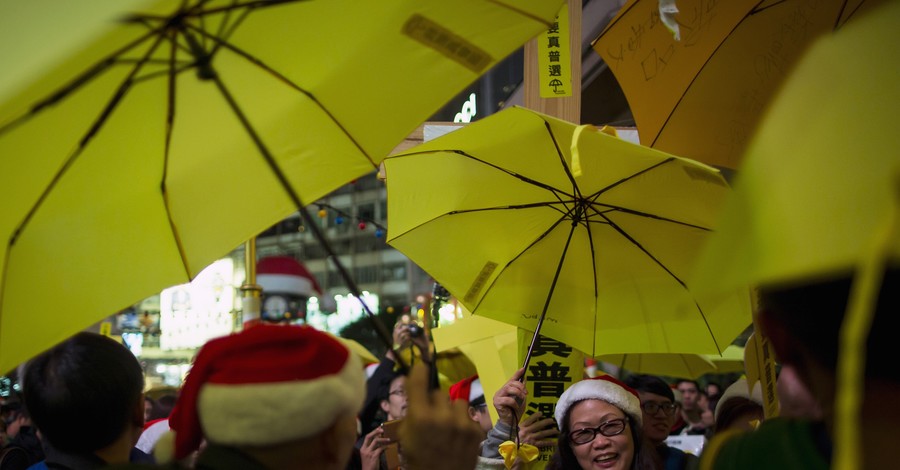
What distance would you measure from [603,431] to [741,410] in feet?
4.29

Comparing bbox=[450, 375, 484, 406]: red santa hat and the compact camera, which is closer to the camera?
the compact camera

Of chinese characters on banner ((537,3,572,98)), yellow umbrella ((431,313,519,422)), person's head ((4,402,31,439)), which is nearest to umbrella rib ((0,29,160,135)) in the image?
chinese characters on banner ((537,3,572,98))

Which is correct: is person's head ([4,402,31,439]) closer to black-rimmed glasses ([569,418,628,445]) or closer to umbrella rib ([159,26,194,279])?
umbrella rib ([159,26,194,279])

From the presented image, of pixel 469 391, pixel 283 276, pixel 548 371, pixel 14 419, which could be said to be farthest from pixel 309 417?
pixel 283 276

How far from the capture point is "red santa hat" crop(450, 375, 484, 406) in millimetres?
6082

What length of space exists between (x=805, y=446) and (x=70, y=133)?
8.03 ft

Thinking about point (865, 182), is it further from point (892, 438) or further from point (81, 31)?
point (81, 31)

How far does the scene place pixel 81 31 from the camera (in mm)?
2299

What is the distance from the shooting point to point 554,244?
477 centimetres

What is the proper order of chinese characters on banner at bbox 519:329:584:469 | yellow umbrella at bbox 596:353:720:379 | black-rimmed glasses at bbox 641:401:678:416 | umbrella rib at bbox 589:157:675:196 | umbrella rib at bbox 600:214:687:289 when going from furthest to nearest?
yellow umbrella at bbox 596:353:720:379, black-rimmed glasses at bbox 641:401:678:416, chinese characters on banner at bbox 519:329:584:469, umbrella rib at bbox 600:214:687:289, umbrella rib at bbox 589:157:675:196

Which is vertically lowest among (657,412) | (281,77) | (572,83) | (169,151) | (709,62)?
(657,412)

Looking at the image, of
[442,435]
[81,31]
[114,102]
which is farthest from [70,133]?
[442,435]

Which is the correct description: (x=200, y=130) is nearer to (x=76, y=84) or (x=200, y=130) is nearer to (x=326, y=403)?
(x=76, y=84)

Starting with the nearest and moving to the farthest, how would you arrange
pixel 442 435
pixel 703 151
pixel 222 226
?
pixel 442 435, pixel 222 226, pixel 703 151
